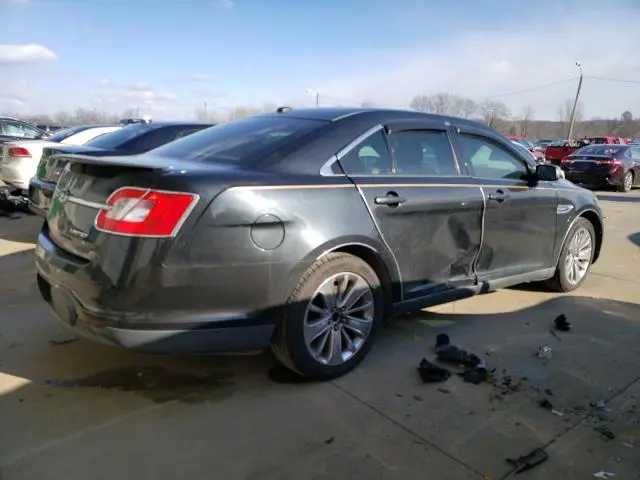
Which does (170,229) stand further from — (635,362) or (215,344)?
(635,362)

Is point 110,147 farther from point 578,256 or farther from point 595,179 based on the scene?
point 595,179

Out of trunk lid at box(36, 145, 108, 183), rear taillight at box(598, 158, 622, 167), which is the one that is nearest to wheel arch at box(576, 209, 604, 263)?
trunk lid at box(36, 145, 108, 183)

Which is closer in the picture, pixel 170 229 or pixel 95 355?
pixel 170 229

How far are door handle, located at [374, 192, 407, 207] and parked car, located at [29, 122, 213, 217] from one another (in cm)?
347

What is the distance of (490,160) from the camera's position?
4.26 metres

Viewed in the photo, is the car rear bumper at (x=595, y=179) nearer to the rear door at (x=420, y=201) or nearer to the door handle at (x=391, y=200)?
the rear door at (x=420, y=201)

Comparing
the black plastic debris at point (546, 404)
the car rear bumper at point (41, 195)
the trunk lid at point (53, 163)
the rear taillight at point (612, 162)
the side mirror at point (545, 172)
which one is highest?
the rear taillight at point (612, 162)

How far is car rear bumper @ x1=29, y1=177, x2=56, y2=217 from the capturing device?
18.8 feet

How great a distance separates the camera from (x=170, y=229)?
99.3 inches

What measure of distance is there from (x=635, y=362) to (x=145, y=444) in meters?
3.13

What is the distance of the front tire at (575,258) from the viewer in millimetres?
4918

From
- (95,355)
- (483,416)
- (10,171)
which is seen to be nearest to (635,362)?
(483,416)

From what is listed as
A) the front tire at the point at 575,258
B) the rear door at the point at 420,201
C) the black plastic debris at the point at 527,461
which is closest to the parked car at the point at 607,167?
the front tire at the point at 575,258

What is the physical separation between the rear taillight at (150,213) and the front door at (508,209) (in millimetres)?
2291
